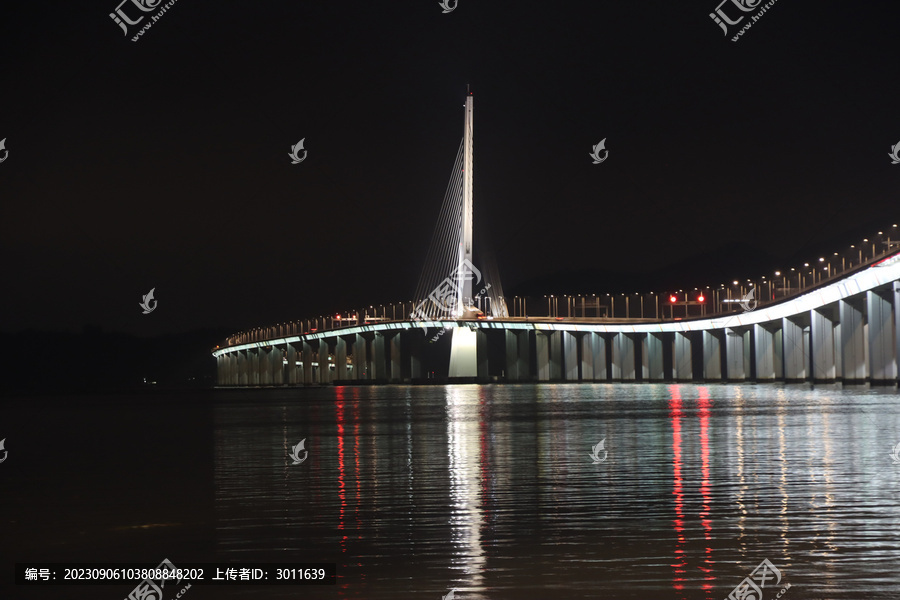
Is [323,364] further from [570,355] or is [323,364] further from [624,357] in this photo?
[624,357]

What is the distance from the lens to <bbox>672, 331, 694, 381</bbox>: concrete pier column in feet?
445

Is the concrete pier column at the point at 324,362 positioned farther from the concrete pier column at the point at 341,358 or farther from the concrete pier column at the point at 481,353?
the concrete pier column at the point at 481,353

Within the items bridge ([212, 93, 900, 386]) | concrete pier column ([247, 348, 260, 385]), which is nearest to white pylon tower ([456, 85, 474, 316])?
bridge ([212, 93, 900, 386])

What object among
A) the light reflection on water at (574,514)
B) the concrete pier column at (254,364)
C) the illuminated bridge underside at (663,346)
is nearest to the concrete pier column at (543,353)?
the illuminated bridge underside at (663,346)

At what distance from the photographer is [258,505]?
16.9 meters

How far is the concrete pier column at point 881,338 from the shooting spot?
7550 cm

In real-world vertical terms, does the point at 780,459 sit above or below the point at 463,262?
below

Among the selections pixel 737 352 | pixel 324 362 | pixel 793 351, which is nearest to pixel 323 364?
pixel 324 362

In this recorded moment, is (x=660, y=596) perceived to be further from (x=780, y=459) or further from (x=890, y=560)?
(x=780, y=459)

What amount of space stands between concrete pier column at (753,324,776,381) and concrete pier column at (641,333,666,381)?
2216 centimetres

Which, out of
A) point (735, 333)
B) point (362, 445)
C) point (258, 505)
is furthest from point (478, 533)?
point (735, 333)

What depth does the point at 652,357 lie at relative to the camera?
454ft

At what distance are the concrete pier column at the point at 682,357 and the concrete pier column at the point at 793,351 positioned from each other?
28.9 metres

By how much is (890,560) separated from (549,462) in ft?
40.7
